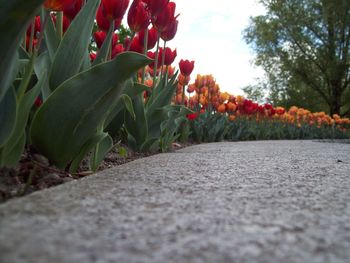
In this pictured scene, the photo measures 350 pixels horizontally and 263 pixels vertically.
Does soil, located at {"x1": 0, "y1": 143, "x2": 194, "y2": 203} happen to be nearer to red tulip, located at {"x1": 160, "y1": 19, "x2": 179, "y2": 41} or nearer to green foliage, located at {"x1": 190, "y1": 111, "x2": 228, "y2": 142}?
red tulip, located at {"x1": 160, "y1": 19, "x2": 179, "y2": 41}

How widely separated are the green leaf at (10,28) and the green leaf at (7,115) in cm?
3

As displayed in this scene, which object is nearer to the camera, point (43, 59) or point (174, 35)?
point (43, 59)

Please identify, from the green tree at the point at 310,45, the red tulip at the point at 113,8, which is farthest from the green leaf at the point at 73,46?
the green tree at the point at 310,45

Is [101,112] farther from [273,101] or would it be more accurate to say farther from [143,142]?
[273,101]

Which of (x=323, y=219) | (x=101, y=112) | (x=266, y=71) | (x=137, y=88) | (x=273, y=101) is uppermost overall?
(x=266, y=71)

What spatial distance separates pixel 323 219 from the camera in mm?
697

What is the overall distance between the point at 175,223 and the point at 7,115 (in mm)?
555

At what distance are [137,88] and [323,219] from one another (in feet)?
3.14

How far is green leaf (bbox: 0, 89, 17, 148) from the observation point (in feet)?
3.11

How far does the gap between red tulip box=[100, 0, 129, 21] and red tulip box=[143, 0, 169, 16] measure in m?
0.37

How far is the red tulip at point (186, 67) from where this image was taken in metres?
3.05

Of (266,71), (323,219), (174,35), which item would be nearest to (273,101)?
(266,71)

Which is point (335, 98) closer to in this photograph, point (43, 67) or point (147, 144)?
point (147, 144)

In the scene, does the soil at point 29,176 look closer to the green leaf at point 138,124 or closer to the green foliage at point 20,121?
the green foliage at point 20,121
